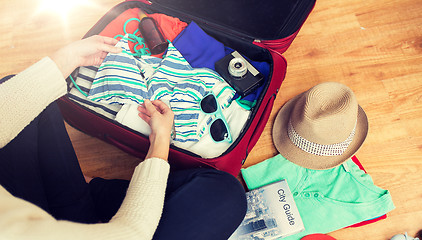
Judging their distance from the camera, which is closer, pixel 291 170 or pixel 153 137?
pixel 153 137

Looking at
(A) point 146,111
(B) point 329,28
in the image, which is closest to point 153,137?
A: (A) point 146,111

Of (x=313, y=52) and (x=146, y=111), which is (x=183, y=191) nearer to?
(x=146, y=111)

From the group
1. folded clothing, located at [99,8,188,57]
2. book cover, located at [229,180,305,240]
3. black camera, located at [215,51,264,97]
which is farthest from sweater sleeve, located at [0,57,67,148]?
book cover, located at [229,180,305,240]

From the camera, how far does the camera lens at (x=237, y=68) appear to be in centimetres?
95

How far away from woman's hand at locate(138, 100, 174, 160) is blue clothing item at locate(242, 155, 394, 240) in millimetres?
401

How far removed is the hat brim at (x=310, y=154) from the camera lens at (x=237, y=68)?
235 mm

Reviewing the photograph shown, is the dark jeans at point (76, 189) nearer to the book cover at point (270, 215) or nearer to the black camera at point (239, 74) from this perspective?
the book cover at point (270, 215)

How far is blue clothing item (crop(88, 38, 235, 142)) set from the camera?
3.01 ft

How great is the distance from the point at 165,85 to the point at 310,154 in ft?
1.61

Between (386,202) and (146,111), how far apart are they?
75 cm

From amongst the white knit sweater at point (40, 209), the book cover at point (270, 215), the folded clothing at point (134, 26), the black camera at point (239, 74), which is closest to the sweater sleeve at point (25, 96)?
the white knit sweater at point (40, 209)

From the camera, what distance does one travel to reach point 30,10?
4.36 feet

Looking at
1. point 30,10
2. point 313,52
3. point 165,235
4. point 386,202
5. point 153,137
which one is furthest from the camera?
point 30,10

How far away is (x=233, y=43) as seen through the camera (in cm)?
102
